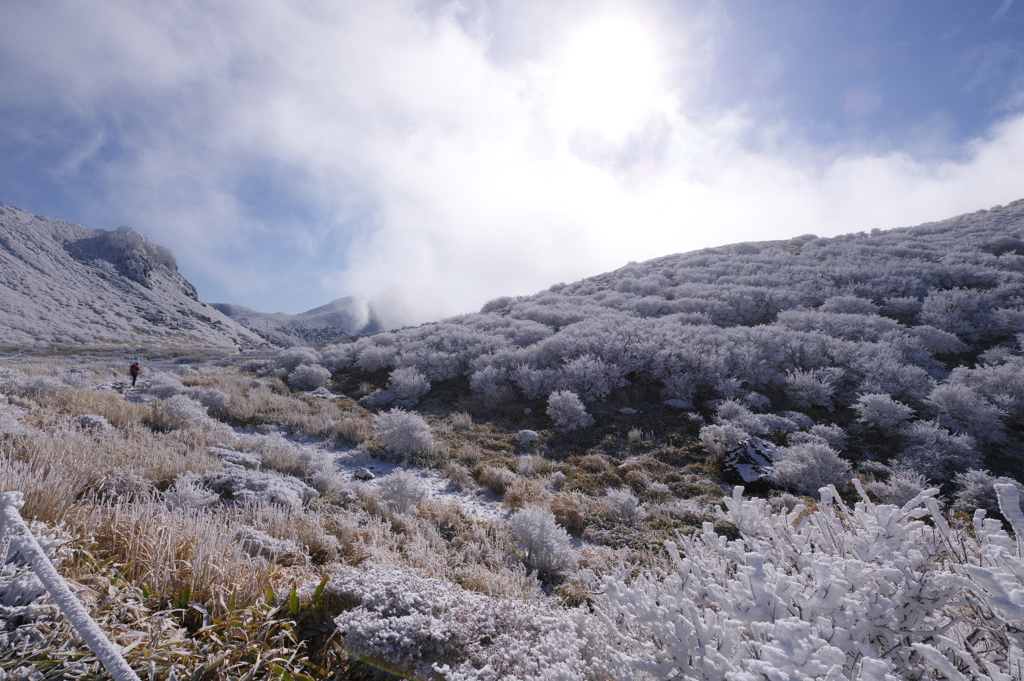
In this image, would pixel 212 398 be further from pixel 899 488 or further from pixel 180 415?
pixel 899 488

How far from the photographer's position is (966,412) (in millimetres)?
6863

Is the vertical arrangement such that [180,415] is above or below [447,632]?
above

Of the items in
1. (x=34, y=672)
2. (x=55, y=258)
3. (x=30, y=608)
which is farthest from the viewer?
(x=55, y=258)

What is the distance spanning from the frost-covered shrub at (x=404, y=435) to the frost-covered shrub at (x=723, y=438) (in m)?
5.10

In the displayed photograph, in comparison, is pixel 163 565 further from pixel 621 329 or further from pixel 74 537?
pixel 621 329

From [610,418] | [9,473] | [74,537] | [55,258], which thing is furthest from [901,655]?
[55,258]

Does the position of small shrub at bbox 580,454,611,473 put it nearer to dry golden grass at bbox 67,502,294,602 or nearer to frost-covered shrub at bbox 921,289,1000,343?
dry golden grass at bbox 67,502,294,602

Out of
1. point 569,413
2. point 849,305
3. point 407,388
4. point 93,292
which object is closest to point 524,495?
point 569,413

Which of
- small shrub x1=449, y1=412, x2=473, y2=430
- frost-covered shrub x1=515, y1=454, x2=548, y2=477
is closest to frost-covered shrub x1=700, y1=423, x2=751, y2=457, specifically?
frost-covered shrub x1=515, y1=454, x2=548, y2=477

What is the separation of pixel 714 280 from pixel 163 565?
73.4 feet

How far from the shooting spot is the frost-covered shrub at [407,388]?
10.9m

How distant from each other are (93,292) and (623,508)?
2425 inches

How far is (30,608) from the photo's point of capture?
1.65 m

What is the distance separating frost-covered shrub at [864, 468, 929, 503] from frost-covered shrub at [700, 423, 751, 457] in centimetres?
172
